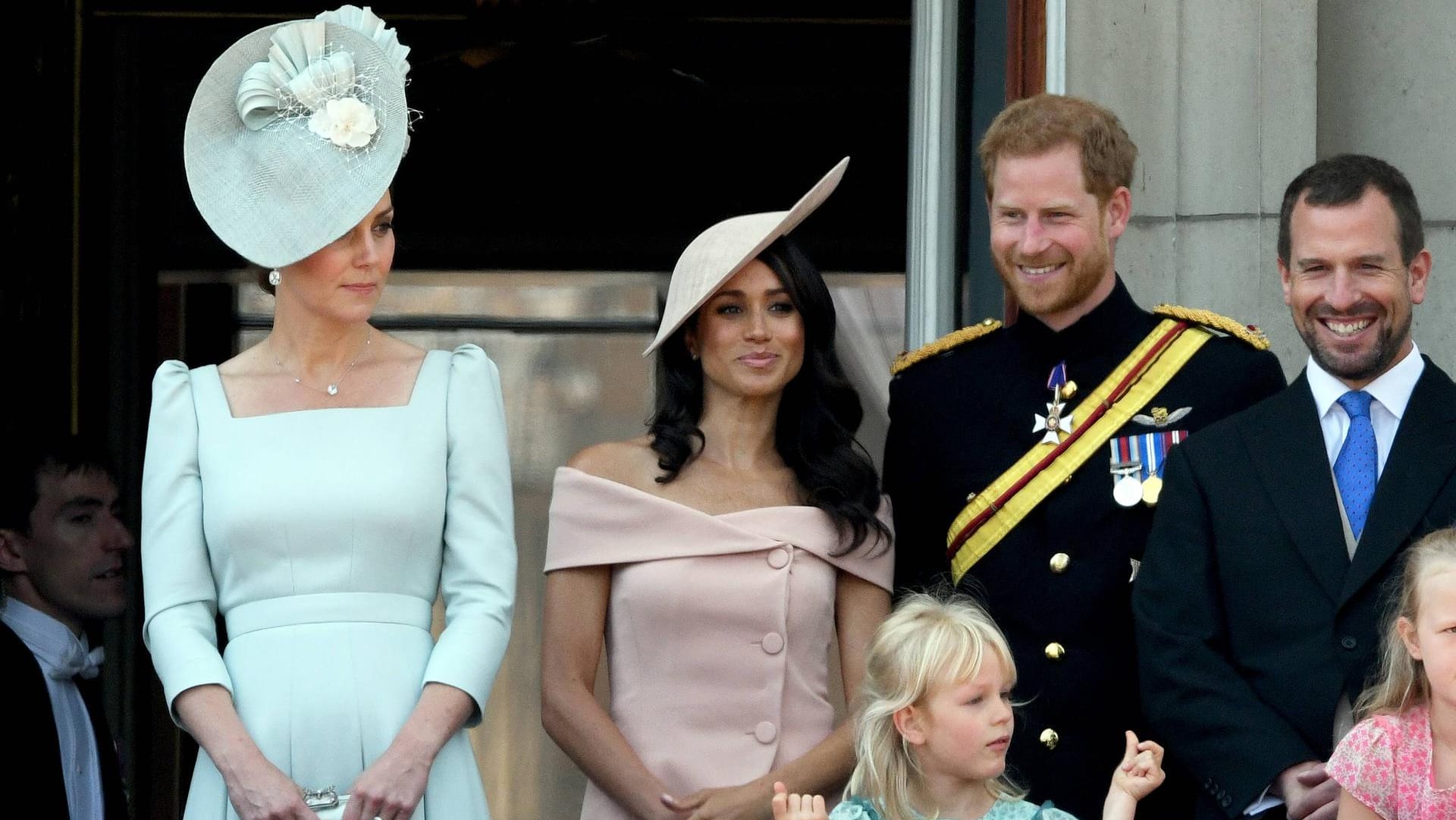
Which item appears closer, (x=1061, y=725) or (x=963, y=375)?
(x=1061, y=725)

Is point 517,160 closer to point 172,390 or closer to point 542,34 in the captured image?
point 542,34

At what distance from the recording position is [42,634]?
4.65m

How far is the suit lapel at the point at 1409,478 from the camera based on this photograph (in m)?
3.36

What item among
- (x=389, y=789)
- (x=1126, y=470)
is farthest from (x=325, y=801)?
(x=1126, y=470)

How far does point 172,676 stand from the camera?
129 inches

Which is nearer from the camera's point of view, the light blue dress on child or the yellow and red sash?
the light blue dress on child

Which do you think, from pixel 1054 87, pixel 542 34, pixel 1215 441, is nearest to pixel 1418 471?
pixel 1215 441

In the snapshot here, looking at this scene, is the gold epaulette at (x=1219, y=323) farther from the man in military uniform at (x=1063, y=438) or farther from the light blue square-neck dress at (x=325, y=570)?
the light blue square-neck dress at (x=325, y=570)

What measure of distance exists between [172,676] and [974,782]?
1.12 metres

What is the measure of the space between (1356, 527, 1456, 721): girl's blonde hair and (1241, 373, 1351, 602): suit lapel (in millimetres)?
149

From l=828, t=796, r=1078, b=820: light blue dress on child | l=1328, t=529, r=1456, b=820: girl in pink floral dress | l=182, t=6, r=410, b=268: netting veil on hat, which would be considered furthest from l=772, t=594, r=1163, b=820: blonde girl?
l=182, t=6, r=410, b=268: netting veil on hat

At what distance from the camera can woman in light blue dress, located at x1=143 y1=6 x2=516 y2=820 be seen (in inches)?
129

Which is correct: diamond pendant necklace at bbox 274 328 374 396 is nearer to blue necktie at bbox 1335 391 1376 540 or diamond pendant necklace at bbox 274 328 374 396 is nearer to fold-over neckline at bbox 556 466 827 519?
fold-over neckline at bbox 556 466 827 519

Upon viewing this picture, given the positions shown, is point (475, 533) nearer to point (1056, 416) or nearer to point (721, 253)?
point (721, 253)
